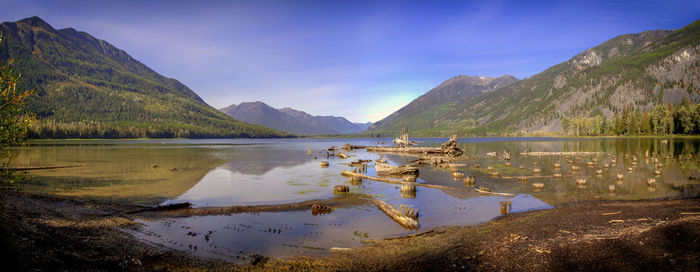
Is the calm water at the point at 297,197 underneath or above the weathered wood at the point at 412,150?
underneath

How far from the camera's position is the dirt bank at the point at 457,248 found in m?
8.59

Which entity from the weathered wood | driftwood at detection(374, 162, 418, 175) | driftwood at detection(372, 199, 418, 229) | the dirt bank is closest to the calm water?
driftwood at detection(372, 199, 418, 229)

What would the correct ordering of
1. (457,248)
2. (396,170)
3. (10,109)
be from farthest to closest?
(396,170) → (10,109) → (457,248)

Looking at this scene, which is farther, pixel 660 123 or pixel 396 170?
pixel 660 123

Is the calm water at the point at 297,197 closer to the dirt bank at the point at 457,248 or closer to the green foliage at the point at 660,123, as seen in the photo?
the dirt bank at the point at 457,248

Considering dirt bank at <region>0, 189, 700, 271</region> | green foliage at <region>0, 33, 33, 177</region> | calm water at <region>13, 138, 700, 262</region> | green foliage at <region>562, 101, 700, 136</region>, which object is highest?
green foliage at <region>562, 101, 700, 136</region>

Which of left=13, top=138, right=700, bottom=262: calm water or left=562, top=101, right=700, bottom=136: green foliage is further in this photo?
left=562, top=101, right=700, bottom=136: green foliage

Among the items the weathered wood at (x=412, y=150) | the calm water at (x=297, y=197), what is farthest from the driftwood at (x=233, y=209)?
the weathered wood at (x=412, y=150)

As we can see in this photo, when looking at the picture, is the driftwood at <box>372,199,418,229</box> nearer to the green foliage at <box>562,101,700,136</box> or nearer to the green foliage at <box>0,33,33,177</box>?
the green foliage at <box>0,33,33,177</box>

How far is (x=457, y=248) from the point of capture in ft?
36.6

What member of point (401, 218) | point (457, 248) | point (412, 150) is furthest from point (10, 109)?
point (412, 150)

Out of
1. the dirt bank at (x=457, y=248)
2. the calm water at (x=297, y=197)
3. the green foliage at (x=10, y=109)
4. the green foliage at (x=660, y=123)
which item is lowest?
the calm water at (x=297, y=197)

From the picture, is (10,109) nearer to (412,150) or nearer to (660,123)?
→ (412,150)

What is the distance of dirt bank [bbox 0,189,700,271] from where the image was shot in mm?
8586
